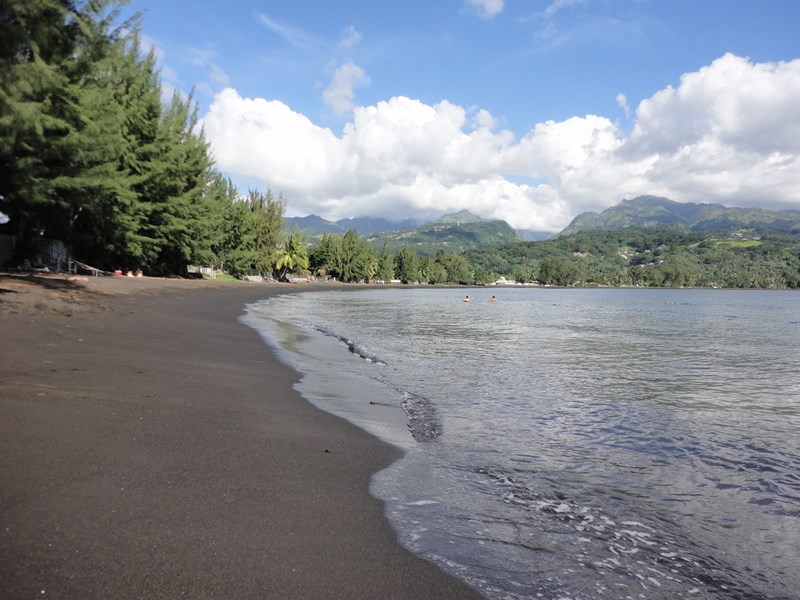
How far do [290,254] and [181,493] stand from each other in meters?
106

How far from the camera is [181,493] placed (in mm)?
4520

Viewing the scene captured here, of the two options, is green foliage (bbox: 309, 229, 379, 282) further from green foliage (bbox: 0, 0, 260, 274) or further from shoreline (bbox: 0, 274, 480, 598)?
shoreline (bbox: 0, 274, 480, 598)

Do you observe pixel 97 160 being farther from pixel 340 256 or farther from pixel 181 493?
pixel 340 256

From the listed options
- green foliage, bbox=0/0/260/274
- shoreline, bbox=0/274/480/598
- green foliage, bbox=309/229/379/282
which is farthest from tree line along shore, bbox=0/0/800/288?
green foliage, bbox=309/229/379/282

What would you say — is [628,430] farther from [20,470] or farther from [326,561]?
[20,470]

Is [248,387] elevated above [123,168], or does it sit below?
below

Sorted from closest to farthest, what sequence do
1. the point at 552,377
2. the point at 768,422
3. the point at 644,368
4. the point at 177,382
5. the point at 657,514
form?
the point at 657,514 < the point at 177,382 < the point at 768,422 < the point at 552,377 < the point at 644,368

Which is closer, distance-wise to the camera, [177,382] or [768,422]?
[177,382]

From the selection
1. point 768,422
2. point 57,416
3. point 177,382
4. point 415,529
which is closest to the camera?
point 415,529

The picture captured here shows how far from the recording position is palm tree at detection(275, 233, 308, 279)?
339 feet

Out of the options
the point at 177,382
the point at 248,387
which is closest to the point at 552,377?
the point at 248,387

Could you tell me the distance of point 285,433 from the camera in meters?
7.02

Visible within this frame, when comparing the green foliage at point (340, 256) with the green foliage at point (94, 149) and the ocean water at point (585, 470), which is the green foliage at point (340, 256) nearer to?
the green foliage at point (94, 149)

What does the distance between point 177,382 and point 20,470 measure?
475cm
